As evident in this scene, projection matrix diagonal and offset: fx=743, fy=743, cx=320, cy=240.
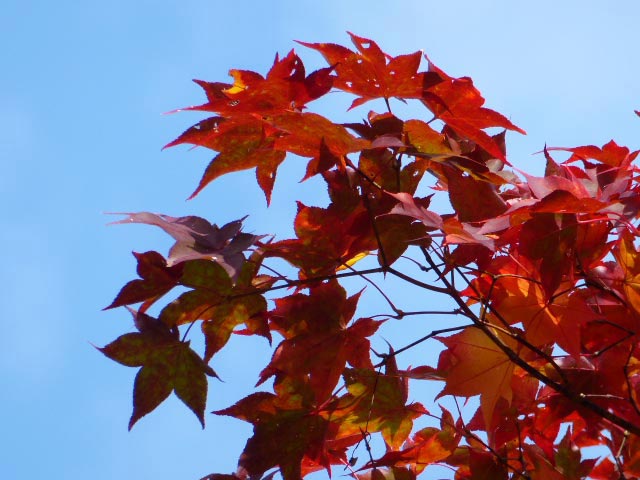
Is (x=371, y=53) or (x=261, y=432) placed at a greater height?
(x=371, y=53)

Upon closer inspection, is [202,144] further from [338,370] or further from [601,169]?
[601,169]

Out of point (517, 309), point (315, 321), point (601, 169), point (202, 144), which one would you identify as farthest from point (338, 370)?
point (601, 169)

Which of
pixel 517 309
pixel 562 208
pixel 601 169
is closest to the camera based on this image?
pixel 562 208

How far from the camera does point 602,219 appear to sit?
86 cm

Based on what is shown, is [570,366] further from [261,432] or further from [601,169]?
[261,432]

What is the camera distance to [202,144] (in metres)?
0.96

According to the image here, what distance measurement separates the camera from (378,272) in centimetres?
93

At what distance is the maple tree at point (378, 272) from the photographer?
0.88 m

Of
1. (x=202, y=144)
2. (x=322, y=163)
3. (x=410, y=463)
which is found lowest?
(x=410, y=463)

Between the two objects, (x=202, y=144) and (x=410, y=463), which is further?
(x=410, y=463)

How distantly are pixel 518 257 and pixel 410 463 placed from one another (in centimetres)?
38

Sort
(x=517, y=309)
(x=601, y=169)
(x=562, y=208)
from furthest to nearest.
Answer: (x=601, y=169)
(x=517, y=309)
(x=562, y=208)

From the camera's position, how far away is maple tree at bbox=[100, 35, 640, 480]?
881mm

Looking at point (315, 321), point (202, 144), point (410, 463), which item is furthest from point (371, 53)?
point (410, 463)
